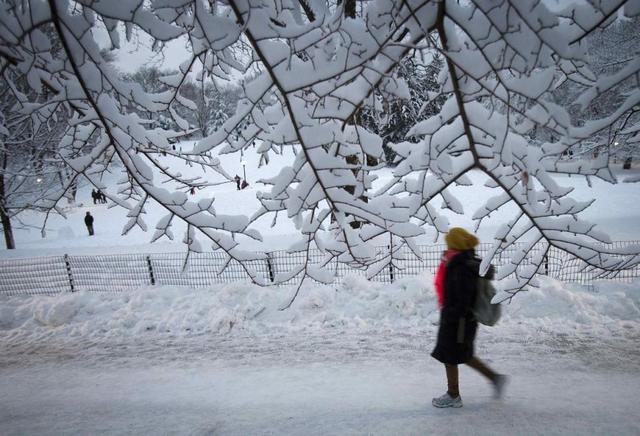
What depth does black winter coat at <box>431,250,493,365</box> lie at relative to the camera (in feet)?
10.5

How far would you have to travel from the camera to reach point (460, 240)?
3.21 m

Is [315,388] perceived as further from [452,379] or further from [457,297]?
[457,297]

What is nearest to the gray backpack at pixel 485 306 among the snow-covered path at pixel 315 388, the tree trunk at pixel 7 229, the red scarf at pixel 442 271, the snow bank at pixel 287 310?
the red scarf at pixel 442 271

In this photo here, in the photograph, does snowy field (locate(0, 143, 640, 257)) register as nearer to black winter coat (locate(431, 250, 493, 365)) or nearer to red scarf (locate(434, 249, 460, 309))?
red scarf (locate(434, 249, 460, 309))

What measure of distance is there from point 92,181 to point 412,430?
352cm

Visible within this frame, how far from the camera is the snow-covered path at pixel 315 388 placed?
138 inches

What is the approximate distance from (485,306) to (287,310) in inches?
163

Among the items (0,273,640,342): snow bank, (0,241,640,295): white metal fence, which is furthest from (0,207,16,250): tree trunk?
(0,273,640,342): snow bank

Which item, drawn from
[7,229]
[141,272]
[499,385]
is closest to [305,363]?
[499,385]

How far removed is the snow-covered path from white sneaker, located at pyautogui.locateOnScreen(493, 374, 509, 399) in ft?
0.27

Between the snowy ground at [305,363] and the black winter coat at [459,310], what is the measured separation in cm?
71

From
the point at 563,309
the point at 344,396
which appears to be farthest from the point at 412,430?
the point at 563,309

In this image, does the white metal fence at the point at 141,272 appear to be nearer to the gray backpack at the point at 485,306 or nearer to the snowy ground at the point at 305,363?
the snowy ground at the point at 305,363

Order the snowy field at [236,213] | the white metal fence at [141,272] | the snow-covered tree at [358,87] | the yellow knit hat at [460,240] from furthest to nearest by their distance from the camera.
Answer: the snowy field at [236,213] → the white metal fence at [141,272] → the yellow knit hat at [460,240] → the snow-covered tree at [358,87]
